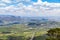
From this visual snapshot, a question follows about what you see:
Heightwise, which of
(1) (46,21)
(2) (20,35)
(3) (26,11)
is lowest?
(2) (20,35)

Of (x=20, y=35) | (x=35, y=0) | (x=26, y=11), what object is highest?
(x=35, y=0)

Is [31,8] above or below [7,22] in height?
above

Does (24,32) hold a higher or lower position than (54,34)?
higher

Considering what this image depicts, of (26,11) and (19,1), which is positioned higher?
(19,1)

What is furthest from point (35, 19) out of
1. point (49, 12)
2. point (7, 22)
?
point (7, 22)

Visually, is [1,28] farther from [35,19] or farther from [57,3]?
[57,3]

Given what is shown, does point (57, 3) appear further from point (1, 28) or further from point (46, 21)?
point (1, 28)

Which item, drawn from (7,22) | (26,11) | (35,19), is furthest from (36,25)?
(7,22)
